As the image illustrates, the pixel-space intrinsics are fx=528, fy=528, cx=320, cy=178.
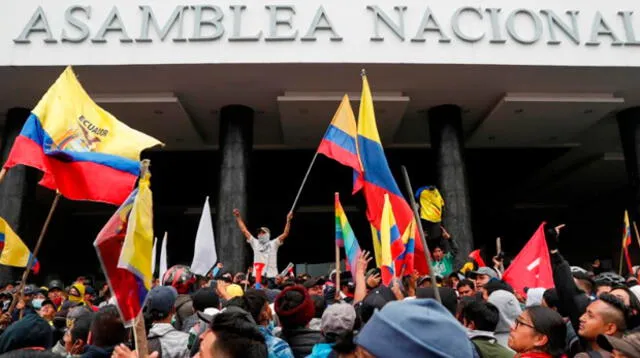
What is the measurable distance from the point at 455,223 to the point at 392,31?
4.91 metres

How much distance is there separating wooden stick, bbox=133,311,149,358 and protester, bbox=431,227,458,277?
24.3 ft

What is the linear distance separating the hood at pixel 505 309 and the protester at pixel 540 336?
804mm

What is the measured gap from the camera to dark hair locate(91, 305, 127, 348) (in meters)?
2.91

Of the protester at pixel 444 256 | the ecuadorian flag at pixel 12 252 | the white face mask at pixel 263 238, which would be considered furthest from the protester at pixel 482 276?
the ecuadorian flag at pixel 12 252

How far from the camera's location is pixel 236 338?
2234mm

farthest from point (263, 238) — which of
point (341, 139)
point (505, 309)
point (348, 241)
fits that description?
point (505, 309)

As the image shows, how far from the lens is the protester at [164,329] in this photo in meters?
3.35

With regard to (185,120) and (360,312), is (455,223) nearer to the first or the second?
(185,120)

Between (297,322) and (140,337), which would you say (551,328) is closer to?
(297,322)

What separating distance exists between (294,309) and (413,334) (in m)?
1.86

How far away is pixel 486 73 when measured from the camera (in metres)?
12.3

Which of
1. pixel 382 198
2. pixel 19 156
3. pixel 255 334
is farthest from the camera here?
pixel 382 198

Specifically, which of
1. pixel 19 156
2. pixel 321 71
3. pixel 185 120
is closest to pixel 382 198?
pixel 19 156

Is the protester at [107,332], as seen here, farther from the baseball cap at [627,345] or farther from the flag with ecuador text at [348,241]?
the flag with ecuador text at [348,241]
